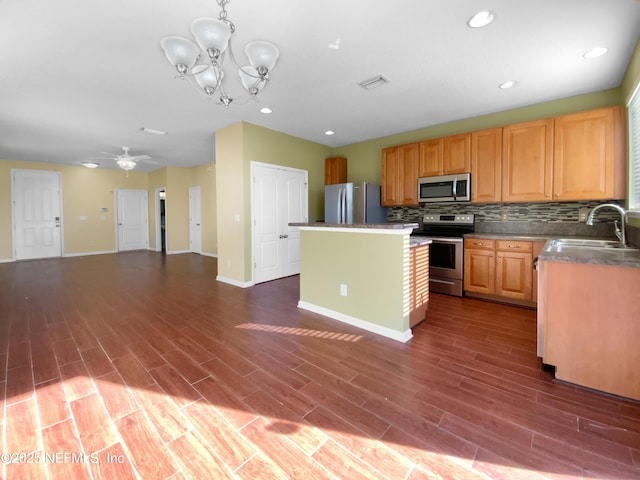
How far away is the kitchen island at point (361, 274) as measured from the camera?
2516 mm

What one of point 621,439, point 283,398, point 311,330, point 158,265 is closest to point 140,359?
point 283,398

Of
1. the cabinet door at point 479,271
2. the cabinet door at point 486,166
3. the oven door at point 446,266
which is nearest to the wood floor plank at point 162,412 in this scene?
the oven door at point 446,266

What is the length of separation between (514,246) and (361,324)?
217 centimetres

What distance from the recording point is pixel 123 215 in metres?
8.51

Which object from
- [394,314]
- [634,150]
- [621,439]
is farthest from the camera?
[634,150]

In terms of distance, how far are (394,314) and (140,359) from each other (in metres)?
2.14

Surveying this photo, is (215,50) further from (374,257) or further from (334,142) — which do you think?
(334,142)

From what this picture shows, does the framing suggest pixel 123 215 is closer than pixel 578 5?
No

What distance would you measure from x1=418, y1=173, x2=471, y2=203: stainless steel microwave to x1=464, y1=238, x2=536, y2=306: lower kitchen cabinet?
2.33 feet

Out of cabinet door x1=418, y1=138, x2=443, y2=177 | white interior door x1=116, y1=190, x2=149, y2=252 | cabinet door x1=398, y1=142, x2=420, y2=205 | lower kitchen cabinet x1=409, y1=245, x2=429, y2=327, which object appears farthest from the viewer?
white interior door x1=116, y1=190, x2=149, y2=252

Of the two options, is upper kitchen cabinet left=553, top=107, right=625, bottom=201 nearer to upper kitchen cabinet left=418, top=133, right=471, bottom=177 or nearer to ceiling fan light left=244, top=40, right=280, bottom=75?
upper kitchen cabinet left=418, top=133, right=471, bottom=177

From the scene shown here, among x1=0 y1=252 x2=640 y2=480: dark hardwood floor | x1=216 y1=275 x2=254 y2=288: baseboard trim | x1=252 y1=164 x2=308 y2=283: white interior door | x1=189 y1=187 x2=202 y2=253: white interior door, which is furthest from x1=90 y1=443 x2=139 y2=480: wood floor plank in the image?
x1=189 y1=187 x2=202 y2=253: white interior door

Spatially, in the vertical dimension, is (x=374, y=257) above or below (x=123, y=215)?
below

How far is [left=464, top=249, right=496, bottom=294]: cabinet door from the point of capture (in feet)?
11.7
